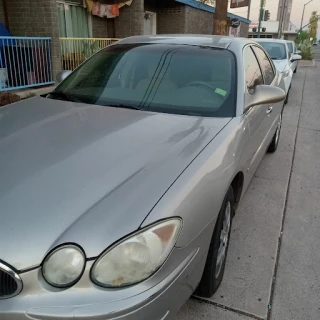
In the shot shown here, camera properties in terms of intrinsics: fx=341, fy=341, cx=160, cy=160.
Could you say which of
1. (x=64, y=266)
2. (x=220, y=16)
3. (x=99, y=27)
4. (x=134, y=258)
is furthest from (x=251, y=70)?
(x=99, y=27)

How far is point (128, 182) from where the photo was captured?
1617 mm

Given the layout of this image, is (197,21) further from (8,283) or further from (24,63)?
(8,283)

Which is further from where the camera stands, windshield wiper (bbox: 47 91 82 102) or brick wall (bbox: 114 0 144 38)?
brick wall (bbox: 114 0 144 38)

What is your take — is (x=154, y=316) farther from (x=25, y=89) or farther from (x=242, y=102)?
(x=25, y=89)

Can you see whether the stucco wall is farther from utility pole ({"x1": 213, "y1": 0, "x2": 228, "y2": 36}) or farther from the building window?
utility pole ({"x1": 213, "y1": 0, "x2": 228, "y2": 36})

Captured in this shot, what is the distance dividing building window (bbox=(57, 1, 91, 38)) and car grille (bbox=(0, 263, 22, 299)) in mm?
9798

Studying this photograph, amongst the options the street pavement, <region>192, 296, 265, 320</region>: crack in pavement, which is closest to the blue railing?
the street pavement

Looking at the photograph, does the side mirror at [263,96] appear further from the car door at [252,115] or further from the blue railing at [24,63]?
the blue railing at [24,63]

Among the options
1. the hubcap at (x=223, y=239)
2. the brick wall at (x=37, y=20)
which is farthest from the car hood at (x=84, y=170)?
the brick wall at (x=37, y=20)

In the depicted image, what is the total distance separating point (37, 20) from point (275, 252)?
7825 mm

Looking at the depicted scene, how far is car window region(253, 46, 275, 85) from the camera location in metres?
3.71

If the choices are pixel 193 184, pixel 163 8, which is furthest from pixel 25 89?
pixel 163 8

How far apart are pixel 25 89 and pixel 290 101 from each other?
660 centimetres

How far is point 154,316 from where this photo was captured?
4.68 ft
